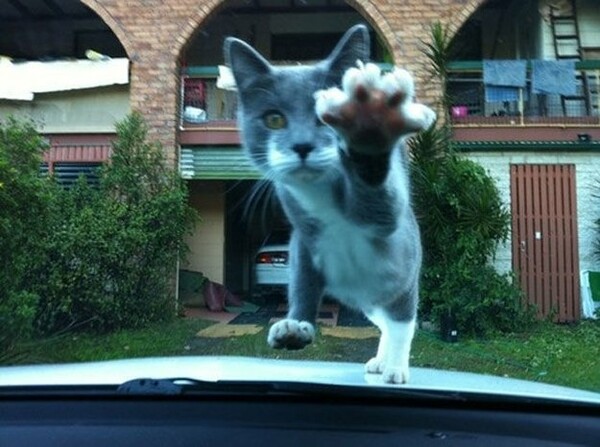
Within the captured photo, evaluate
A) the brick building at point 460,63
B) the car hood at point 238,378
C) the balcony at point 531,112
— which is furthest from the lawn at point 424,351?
the car hood at point 238,378

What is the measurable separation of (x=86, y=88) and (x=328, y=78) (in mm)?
10914

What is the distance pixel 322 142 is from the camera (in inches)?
65.4

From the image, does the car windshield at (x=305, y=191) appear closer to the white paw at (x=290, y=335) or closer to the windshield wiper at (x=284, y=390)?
the white paw at (x=290, y=335)

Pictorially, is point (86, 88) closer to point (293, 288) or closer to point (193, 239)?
point (193, 239)

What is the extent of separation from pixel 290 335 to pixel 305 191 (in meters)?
0.36

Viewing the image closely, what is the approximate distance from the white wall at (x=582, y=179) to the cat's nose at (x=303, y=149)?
10.9m

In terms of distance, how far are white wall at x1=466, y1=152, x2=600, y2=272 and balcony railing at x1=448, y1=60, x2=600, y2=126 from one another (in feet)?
1.66

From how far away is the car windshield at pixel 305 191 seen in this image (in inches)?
70.1

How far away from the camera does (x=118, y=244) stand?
1017cm

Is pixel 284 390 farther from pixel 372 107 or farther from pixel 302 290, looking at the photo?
pixel 372 107

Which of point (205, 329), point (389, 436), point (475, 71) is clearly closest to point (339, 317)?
point (389, 436)

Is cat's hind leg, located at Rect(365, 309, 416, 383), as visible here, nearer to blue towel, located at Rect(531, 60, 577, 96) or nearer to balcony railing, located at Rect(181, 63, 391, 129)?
balcony railing, located at Rect(181, 63, 391, 129)

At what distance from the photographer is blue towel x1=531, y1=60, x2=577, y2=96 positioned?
11.4 m

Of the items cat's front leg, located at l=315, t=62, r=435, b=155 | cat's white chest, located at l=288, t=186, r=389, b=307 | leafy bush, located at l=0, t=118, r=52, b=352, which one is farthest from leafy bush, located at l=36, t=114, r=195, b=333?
cat's front leg, located at l=315, t=62, r=435, b=155
